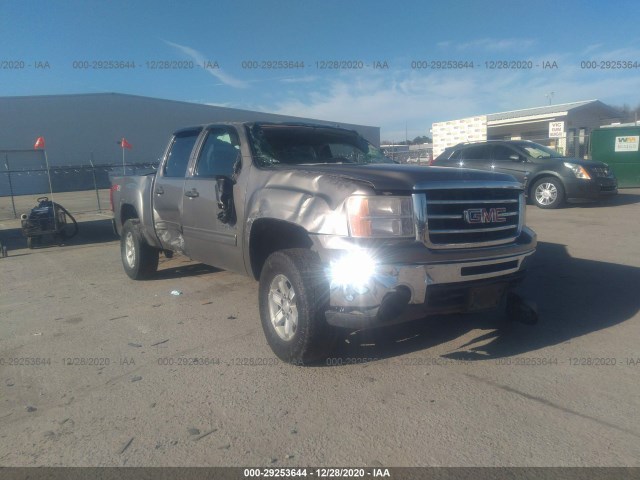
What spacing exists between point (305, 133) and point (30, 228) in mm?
7112

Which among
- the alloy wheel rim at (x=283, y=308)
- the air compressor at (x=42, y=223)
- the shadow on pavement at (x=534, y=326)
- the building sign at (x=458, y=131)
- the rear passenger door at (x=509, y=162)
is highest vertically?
the building sign at (x=458, y=131)

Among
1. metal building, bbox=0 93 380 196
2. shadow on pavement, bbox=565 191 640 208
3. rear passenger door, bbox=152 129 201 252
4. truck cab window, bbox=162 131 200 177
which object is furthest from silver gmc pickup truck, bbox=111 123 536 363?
metal building, bbox=0 93 380 196

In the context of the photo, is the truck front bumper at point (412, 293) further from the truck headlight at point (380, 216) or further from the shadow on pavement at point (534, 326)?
the shadow on pavement at point (534, 326)

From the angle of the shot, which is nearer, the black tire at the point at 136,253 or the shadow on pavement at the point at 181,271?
the black tire at the point at 136,253

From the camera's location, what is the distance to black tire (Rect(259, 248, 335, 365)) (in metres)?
3.38

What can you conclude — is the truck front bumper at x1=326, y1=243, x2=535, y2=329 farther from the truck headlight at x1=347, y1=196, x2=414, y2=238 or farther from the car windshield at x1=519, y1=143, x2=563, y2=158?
the car windshield at x1=519, y1=143, x2=563, y2=158

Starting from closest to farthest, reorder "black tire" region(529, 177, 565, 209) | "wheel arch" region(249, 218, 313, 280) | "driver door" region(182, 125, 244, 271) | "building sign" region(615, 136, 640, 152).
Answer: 1. "wheel arch" region(249, 218, 313, 280)
2. "driver door" region(182, 125, 244, 271)
3. "black tire" region(529, 177, 565, 209)
4. "building sign" region(615, 136, 640, 152)

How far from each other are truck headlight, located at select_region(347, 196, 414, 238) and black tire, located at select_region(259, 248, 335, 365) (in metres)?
0.42

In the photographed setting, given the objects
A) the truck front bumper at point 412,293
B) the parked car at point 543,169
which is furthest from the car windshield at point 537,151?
the truck front bumper at point 412,293

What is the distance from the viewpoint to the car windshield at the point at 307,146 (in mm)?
4520

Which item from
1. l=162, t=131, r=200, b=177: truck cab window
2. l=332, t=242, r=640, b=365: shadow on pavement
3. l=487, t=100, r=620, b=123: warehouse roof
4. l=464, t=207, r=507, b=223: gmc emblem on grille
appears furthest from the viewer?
l=487, t=100, r=620, b=123: warehouse roof

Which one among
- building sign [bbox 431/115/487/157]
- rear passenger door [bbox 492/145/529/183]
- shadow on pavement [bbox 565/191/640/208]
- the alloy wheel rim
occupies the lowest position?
shadow on pavement [bbox 565/191/640/208]

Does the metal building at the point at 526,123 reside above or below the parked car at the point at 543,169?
above

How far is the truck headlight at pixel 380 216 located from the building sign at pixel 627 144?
52.2ft
